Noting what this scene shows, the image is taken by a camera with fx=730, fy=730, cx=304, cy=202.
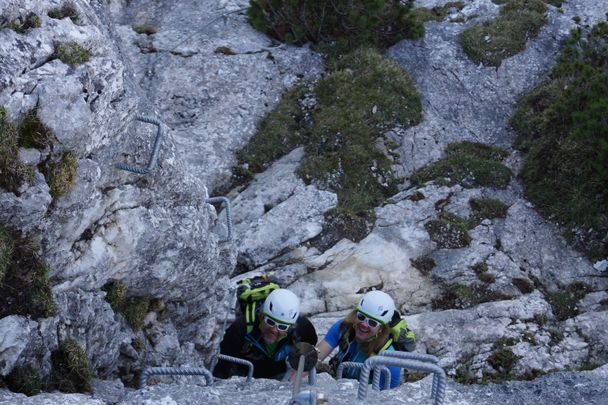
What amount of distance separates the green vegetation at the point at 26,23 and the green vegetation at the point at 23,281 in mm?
2229

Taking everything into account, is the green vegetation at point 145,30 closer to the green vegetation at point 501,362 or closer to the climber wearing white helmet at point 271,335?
the climber wearing white helmet at point 271,335

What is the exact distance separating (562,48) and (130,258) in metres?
20.0

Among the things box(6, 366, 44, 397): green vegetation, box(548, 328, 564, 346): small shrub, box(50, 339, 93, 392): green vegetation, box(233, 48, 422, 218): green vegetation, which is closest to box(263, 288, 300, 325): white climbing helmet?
box(50, 339, 93, 392): green vegetation

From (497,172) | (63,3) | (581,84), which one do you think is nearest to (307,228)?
(497,172)

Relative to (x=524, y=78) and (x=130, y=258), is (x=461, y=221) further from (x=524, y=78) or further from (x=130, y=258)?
(x=130, y=258)

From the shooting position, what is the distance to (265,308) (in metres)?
11.4

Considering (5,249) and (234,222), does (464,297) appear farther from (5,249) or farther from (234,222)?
(5,249)

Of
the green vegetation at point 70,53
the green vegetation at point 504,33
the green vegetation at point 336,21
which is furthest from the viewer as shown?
the green vegetation at point 504,33

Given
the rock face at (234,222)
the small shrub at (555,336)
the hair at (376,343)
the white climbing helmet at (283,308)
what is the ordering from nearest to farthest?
the rock face at (234,222)
the white climbing helmet at (283,308)
the hair at (376,343)
the small shrub at (555,336)

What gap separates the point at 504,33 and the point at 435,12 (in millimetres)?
3054

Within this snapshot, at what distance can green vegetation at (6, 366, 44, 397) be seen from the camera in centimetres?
759

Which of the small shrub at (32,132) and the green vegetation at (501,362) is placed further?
the green vegetation at (501,362)

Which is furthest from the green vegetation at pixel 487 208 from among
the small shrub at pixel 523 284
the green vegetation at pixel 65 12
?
the green vegetation at pixel 65 12

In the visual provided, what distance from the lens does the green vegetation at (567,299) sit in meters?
17.5
